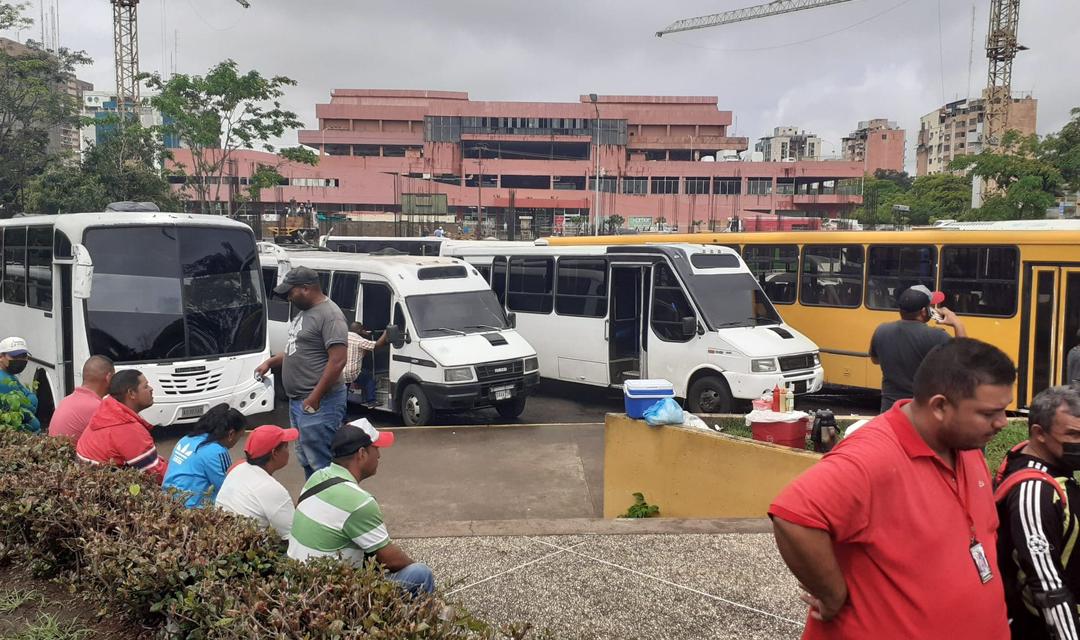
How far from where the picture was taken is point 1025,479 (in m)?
2.93

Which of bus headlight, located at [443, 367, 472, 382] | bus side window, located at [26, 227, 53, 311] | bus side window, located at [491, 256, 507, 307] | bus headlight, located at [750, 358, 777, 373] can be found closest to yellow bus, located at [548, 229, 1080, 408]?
bus headlight, located at [750, 358, 777, 373]

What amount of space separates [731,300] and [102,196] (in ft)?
66.8

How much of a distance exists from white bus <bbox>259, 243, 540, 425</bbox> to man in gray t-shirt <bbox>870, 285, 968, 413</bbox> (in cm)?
619

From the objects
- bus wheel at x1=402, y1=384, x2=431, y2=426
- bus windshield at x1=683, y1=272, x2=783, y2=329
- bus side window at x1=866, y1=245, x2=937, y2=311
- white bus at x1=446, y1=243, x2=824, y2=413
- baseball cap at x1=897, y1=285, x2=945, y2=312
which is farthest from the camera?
bus side window at x1=866, y1=245, x2=937, y2=311

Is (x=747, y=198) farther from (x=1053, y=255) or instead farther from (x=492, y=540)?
(x=492, y=540)

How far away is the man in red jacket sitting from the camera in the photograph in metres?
5.54

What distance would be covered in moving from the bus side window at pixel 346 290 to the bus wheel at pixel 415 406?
6.24 feet

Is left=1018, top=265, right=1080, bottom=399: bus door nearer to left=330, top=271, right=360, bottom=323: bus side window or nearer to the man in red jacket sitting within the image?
left=330, top=271, right=360, bottom=323: bus side window

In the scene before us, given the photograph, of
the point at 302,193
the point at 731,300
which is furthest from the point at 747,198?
the point at 731,300

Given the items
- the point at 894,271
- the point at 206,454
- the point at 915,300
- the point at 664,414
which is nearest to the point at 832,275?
the point at 894,271

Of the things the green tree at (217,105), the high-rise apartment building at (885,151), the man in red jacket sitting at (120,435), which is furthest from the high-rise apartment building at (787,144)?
the man in red jacket sitting at (120,435)

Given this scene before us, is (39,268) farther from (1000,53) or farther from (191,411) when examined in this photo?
(1000,53)

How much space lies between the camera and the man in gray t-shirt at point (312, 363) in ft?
20.2

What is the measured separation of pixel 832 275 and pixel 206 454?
36.1ft
